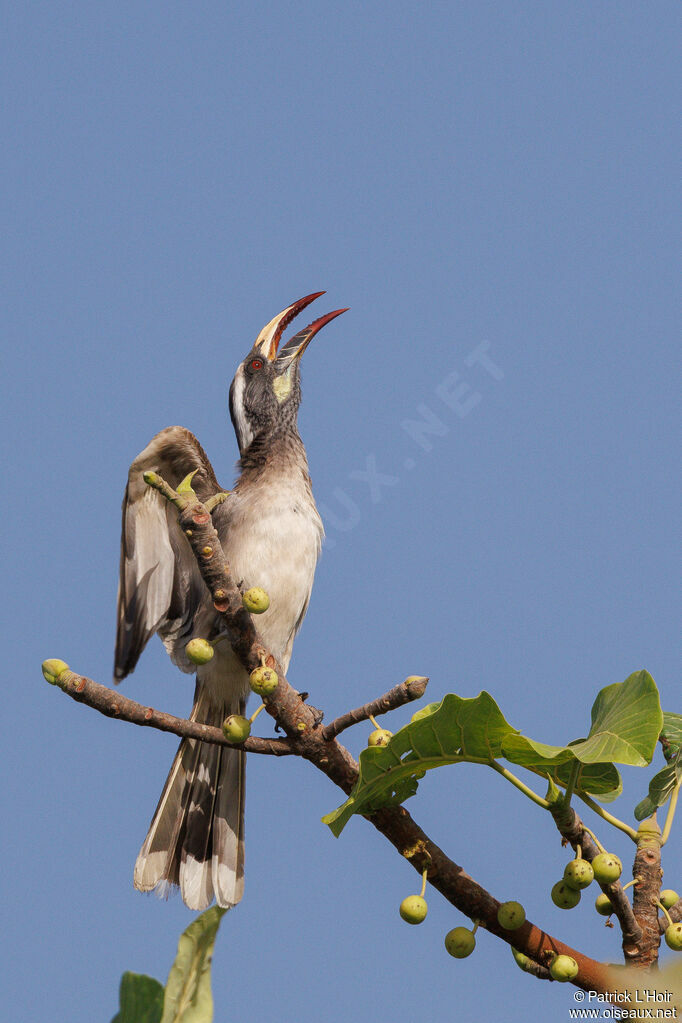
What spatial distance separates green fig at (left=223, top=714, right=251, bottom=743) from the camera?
9.94 feet

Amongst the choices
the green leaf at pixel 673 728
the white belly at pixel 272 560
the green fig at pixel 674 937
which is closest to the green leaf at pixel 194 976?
the green fig at pixel 674 937

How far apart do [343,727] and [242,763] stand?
219cm

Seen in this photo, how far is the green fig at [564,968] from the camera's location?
8.45ft

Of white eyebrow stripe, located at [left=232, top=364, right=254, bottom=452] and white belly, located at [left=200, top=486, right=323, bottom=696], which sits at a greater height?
white eyebrow stripe, located at [left=232, top=364, right=254, bottom=452]

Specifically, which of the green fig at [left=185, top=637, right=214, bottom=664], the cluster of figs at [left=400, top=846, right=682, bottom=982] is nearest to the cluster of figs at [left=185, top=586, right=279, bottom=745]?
the green fig at [left=185, top=637, right=214, bottom=664]

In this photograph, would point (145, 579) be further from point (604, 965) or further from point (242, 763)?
point (604, 965)

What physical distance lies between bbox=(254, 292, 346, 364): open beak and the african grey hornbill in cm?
74

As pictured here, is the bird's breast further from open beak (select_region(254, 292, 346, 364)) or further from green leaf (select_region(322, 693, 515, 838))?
green leaf (select_region(322, 693, 515, 838))

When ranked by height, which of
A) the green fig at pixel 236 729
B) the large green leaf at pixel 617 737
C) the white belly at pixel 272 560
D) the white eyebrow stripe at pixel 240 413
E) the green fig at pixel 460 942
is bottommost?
the green fig at pixel 460 942

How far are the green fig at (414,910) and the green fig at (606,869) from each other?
1.45 ft

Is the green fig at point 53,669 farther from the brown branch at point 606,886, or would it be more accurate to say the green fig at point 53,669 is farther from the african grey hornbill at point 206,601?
the african grey hornbill at point 206,601

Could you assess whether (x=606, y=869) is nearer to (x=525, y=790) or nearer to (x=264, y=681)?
(x=525, y=790)

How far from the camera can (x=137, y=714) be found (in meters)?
2.94

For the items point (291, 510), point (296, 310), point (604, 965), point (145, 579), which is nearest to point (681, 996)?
point (604, 965)
